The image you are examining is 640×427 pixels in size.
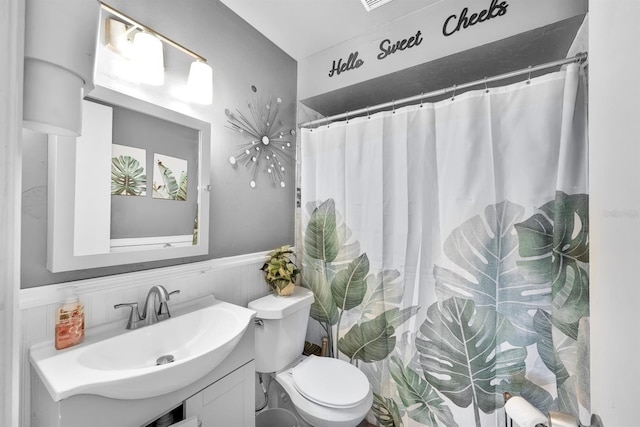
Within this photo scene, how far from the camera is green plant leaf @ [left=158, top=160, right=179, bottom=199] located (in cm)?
120

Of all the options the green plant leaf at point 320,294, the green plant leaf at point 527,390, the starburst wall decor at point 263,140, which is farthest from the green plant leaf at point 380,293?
the starburst wall decor at point 263,140

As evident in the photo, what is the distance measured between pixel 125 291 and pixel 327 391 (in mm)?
1010

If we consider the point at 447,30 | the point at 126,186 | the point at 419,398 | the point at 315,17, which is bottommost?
the point at 419,398

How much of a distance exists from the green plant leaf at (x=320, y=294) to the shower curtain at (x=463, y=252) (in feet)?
0.04

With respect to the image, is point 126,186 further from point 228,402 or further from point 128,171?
point 228,402

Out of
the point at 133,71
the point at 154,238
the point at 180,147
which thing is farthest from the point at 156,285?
the point at 133,71

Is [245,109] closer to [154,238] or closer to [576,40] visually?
[154,238]

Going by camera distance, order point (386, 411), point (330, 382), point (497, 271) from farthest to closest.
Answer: point (386, 411) < point (330, 382) < point (497, 271)

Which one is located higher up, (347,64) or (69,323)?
(347,64)

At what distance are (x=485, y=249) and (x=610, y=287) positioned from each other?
1.02 meters

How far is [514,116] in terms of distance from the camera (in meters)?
1.25

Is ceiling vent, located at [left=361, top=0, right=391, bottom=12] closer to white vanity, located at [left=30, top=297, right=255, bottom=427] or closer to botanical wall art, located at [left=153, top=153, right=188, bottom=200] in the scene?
botanical wall art, located at [left=153, top=153, right=188, bottom=200]

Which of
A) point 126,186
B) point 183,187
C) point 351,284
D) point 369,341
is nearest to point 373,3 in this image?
point 183,187

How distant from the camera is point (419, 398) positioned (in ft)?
4.85
